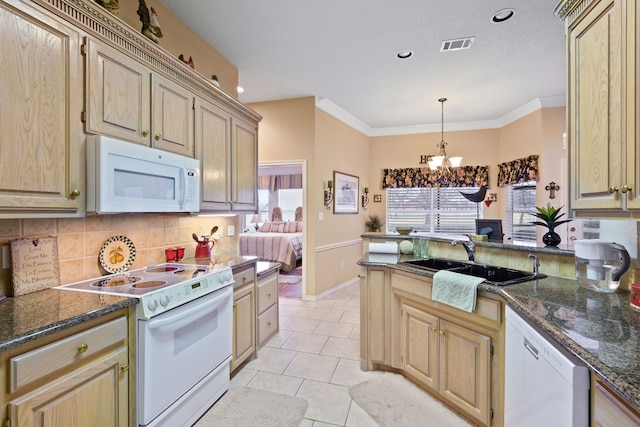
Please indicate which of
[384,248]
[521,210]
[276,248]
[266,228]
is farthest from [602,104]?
[266,228]

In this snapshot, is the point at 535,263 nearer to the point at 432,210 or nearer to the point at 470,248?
the point at 470,248

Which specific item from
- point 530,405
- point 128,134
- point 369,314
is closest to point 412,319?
point 369,314

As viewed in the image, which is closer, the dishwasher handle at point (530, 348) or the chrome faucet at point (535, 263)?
the dishwasher handle at point (530, 348)

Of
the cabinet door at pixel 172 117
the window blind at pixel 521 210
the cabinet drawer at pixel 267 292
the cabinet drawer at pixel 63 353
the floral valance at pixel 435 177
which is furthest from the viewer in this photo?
the floral valance at pixel 435 177

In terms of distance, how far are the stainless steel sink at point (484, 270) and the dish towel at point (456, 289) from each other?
106 millimetres

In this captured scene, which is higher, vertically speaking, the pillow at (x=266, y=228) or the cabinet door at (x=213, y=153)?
the cabinet door at (x=213, y=153)

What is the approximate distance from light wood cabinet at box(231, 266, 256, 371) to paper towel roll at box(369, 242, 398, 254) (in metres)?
1.17

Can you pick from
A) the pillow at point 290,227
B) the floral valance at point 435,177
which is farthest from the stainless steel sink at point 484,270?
the pillow at point 290,227

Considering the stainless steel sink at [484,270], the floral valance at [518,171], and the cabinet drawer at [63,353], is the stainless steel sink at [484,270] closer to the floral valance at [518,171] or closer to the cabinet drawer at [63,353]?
the cabinet drawer at [63,353]

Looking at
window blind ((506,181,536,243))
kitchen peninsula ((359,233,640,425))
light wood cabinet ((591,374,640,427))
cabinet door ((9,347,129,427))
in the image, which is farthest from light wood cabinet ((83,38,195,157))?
window blind ((506,181,536,243))

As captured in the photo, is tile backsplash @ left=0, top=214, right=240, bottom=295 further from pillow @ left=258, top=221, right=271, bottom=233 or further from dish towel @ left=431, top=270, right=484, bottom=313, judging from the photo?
pillow @ left=258, top=221, right=271, bottom=233

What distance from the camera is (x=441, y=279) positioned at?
6.42 feet

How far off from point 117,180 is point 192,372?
1.24 m

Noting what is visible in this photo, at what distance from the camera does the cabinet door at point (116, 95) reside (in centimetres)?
159
